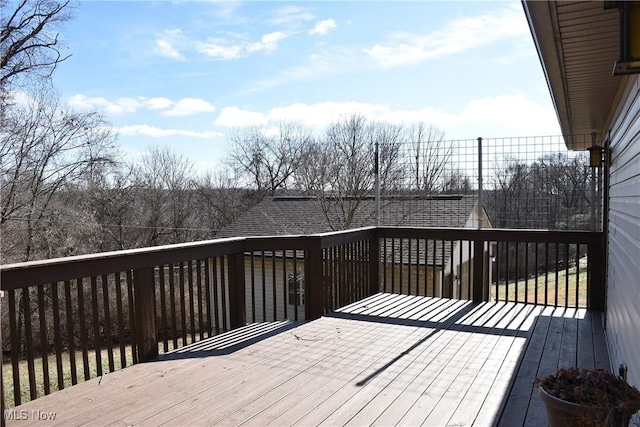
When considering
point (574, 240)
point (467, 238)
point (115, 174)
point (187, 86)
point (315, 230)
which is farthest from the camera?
point (187, 86)

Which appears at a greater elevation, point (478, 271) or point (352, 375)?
point (478, 271)

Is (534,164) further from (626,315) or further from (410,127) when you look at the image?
(410,127)

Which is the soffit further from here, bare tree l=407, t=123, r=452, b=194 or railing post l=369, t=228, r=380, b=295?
railing post l=369, t=228, r=380, b=295

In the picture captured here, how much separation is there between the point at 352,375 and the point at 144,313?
5.49 feet

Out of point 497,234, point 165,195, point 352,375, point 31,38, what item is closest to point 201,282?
point 352,375

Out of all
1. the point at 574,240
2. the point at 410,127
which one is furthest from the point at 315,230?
the point at 574,240

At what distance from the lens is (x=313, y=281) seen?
4.83 meters

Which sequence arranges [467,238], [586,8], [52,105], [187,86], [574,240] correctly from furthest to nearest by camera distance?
[187,86] < [52,105] < [467,238] < [574,240] < [586,8]

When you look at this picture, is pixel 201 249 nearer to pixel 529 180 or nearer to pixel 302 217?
pixel 529 180

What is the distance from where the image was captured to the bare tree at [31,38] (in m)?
10.0

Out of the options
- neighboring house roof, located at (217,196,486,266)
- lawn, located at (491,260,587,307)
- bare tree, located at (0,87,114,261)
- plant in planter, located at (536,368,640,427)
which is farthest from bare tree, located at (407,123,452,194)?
bare tree, located at (0,87,114,261)

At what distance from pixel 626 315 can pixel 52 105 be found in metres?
13.4

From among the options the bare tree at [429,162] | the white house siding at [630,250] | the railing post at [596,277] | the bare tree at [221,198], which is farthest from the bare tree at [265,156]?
the white house siding at [630,250]

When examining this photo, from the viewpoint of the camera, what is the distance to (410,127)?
14.8m
